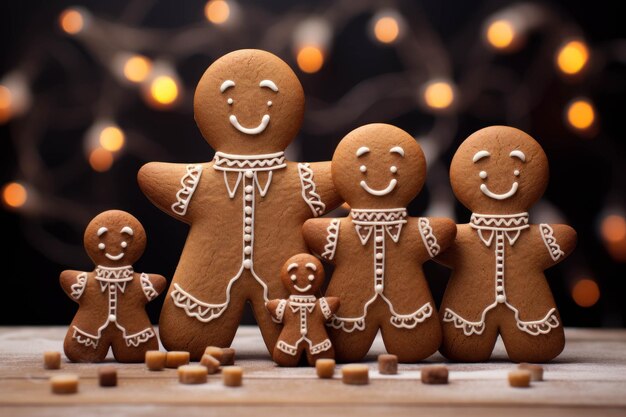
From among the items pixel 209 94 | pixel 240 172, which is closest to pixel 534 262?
pixel 240 172

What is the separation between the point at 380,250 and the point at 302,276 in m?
0.15

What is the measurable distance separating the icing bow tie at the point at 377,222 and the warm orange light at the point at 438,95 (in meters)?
0.73

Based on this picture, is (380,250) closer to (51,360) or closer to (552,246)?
(552,246)

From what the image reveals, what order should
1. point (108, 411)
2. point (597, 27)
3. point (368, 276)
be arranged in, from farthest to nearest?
point (597, 27), point (368, 276), point (108, 411)

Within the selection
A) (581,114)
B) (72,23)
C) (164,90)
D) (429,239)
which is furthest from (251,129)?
(581,114)

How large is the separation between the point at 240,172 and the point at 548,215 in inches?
37.1

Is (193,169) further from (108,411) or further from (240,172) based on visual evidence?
(108,411)

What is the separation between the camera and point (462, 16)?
223 cm

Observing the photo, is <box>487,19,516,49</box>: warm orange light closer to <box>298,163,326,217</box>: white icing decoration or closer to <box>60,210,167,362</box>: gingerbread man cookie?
<box>298,163,326,217</box>: white icing decoration

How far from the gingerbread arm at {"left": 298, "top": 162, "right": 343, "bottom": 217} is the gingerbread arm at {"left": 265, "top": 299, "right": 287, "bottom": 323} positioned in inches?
7.7

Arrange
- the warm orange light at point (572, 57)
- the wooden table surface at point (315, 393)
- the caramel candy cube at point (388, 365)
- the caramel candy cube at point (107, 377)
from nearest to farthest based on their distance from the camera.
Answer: the wooden table surface at point (315, 393) → the caramel candy cube at point (107, 377) → the caramel candy cube at point (388, 365) → the warm orange light at point (572, 57)

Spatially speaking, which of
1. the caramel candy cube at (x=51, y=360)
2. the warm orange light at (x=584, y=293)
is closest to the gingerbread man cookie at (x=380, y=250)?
the caramel candy cube at (x=51, y=360)

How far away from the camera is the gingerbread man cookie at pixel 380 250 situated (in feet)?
5.08

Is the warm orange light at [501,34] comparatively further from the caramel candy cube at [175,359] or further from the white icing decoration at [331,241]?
the caramel candy cube at [175,359]
